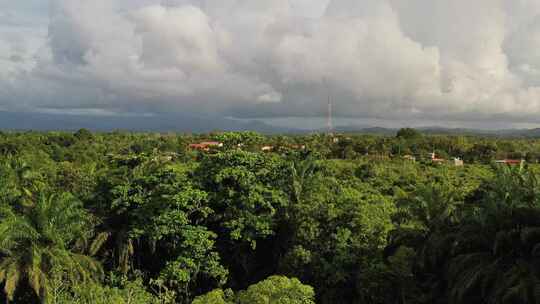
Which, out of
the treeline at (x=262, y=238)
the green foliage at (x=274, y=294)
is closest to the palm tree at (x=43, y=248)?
the treeline at (x=262, y=238)

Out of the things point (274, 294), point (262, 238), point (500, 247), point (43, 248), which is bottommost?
point (262, 238)

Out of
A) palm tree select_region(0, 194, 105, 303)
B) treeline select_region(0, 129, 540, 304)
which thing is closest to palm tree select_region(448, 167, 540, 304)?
treeline select_region(0, 129, 540, 304)

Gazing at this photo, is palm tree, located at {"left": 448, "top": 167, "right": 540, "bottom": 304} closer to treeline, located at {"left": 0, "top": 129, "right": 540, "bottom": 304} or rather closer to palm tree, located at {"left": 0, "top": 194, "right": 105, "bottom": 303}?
treeline, located at {"left": 0, "top": 129, "right": 540, "bottom": 304}

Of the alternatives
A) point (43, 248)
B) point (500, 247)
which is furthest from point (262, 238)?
point (500, 247)

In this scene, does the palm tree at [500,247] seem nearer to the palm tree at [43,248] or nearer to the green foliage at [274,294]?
the green foliage at [274,294]

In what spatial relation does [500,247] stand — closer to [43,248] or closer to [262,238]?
[262,238]

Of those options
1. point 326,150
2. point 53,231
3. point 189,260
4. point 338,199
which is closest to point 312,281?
point 338,199

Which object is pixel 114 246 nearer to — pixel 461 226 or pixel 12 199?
pixel 12 199
